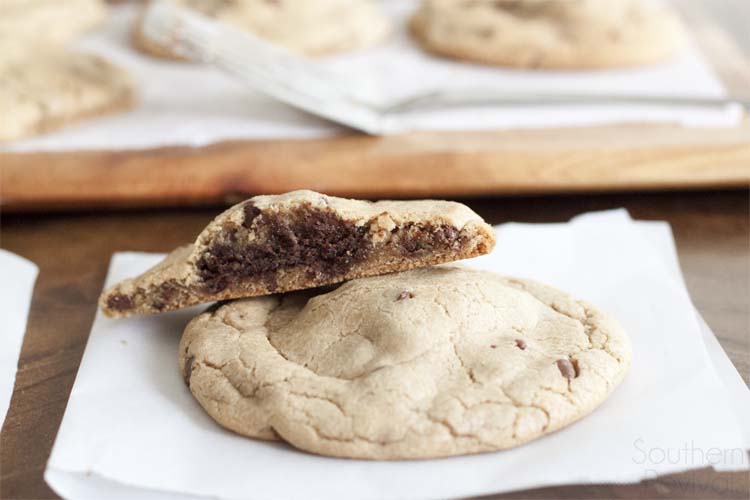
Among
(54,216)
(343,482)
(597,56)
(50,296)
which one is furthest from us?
(597,56)

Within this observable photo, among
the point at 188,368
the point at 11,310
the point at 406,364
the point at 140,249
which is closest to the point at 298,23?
the point at 140,249

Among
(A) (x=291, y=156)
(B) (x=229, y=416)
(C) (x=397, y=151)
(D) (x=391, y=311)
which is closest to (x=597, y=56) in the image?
(C) (x=397, y=151)

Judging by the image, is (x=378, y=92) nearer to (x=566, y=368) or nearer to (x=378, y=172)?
Answer: (x=378, y=172)

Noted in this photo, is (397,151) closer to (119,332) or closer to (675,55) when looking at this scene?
(119,332)

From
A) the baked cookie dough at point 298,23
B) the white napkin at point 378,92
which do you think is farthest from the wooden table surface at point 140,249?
the baked cookie dough at point 298,23

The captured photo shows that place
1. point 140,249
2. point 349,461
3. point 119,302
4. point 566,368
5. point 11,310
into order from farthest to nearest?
point 140,249
point 11,310
point 119,302
point 566,368
point 349,461

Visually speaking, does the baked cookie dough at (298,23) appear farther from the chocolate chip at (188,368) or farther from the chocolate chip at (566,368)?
the chocolate chip at (566,368)
